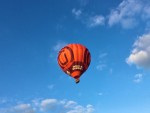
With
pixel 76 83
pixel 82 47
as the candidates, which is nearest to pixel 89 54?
pixel 82 47

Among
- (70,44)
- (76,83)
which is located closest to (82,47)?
(70,44)

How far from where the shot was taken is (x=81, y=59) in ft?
193

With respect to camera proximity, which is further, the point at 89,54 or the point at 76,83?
the point at 89,54

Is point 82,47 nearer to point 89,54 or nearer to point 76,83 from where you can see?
point 89,54

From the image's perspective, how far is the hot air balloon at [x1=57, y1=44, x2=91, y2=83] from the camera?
191 feet

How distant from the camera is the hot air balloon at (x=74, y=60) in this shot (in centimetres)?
5825

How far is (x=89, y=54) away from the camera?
202 feet

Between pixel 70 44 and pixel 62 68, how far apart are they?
13.8 ft

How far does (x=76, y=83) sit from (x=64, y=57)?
15.8 ft

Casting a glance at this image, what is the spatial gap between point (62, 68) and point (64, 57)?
2.09 meters

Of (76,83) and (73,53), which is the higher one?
(73,53)

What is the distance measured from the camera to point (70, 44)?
60062 millimetres

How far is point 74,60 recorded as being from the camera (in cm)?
5816

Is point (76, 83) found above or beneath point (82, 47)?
beneath
